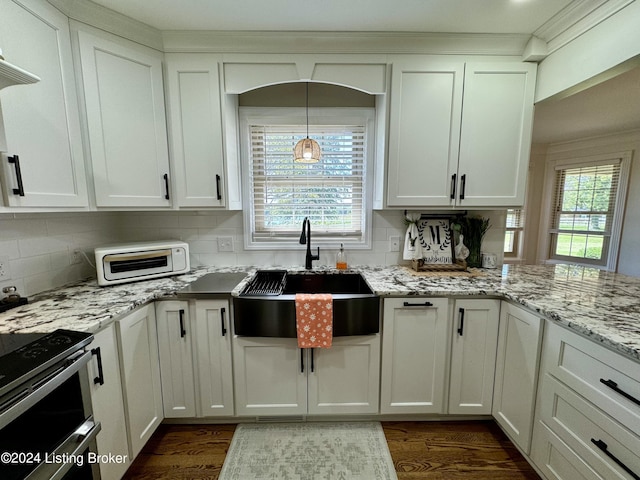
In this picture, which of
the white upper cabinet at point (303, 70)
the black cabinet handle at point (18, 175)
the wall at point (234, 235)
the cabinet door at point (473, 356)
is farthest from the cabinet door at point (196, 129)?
the cabinet door at point (473, 356)

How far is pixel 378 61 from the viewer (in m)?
1.69

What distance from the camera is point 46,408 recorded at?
863mm

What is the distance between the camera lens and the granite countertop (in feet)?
3.50

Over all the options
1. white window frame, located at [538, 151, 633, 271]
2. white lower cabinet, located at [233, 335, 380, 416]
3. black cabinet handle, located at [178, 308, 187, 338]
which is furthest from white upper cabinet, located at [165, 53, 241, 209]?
white window frame, located at [538, 151, 633, 271]

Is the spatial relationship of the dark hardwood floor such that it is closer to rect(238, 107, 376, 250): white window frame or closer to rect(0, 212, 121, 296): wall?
rect(0, 212, 121, 296): wall

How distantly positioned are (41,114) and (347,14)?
5.58 ft

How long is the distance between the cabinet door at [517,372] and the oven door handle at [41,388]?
6.69 ft

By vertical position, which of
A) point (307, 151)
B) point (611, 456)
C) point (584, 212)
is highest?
point (307, 151)

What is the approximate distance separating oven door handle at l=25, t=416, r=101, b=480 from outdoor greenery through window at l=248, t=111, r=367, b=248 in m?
1.44

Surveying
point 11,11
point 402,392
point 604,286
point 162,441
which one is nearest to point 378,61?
point 11,11

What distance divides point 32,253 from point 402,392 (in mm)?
2367

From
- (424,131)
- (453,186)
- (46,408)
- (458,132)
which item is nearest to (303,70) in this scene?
(424,131)

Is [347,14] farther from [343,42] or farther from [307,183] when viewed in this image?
[307,183]

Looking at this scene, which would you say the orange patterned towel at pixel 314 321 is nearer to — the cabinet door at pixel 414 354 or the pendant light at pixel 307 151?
the cabinet door at pixel 414 354
